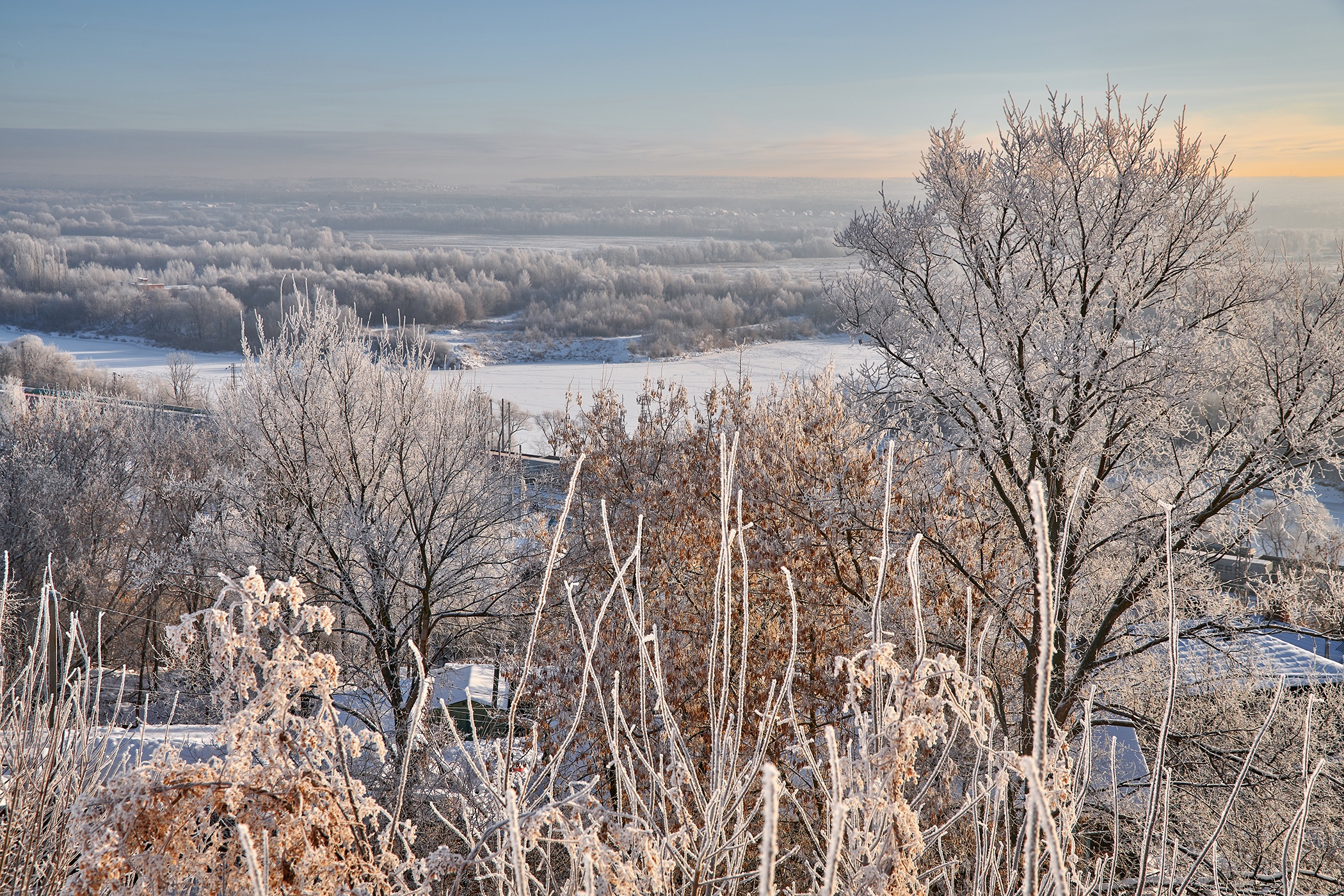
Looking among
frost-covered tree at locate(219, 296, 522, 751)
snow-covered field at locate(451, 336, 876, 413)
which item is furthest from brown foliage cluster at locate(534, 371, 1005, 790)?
snow-covered field at locate(451, 336, 876, 413)

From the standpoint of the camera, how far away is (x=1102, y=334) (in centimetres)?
935

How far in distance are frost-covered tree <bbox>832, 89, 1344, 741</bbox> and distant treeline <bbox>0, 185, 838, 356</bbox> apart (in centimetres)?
4199

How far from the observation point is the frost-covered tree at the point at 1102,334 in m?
9.03

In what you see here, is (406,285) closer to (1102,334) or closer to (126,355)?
(126,355)

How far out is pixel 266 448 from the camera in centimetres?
1447

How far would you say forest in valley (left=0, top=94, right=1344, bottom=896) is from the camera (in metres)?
1.80

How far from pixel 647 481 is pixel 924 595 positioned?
4060 millimetres

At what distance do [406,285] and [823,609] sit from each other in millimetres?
82106

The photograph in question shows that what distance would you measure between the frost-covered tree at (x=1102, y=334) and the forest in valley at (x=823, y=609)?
0.06 m

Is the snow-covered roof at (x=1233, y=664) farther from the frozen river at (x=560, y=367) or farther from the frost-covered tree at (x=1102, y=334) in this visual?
the frozen river at (x=560, y=367)

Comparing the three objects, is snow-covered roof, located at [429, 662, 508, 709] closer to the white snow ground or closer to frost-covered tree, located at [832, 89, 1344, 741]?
frost-covered tree, located at [832, 89, 1344, 741]

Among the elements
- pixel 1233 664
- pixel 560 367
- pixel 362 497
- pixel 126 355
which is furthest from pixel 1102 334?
pixel 126 355

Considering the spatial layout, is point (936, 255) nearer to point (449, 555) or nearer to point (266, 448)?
point (449, 555)

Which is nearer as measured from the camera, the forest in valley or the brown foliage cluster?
the forest in valley
